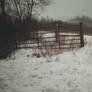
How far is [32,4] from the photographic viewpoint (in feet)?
60.4

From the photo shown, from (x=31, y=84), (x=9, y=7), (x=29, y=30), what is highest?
(x=9, y=7)

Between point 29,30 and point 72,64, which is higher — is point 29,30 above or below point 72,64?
above

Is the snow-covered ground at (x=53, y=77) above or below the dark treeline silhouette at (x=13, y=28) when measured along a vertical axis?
below

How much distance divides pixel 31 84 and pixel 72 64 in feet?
8.52

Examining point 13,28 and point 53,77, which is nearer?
point 53,77

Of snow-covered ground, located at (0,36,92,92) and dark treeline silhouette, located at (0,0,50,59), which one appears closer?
snow-covered ground, located at (0,36,92,92)

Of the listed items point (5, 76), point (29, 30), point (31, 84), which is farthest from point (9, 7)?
point (31, 84)

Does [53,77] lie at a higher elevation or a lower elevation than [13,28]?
lower

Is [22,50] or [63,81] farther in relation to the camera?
[22,50]

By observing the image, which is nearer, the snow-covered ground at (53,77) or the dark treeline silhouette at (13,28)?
the snow-covered ground at (53,77)

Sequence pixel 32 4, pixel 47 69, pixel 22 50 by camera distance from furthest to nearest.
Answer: pixel 32 4 → pixel 22 50 → pixel 47 69

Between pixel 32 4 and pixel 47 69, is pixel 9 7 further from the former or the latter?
pixel 47 69

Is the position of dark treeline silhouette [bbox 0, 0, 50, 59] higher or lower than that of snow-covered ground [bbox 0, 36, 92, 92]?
higher

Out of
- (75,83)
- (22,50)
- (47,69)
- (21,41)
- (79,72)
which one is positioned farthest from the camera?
(21,41)
